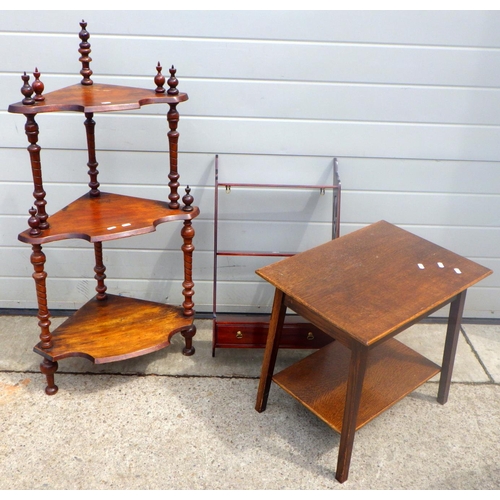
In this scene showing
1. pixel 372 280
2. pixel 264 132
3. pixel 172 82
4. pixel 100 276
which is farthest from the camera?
pixel 100 276

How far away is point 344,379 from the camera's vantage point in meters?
2.66

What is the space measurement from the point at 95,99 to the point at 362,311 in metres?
1.36

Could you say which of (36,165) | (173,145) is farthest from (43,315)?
(173,145)

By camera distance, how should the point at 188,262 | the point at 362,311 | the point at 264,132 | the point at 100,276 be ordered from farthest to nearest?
the point at 100,276 < the point at 264,132 < the point at 188,262 < the point at 362,311

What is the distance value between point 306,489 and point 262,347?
79 centimetres

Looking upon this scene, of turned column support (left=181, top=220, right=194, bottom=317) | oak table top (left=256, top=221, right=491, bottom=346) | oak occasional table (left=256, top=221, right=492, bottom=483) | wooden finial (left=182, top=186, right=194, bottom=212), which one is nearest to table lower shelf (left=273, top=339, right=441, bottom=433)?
oak occasional table (left=256, top=221, right=492, bottom=483)

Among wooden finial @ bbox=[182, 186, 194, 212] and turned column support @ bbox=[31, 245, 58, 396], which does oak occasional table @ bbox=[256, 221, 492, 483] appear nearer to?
wooden finial @ bbox=[182, 186, 194, 212]

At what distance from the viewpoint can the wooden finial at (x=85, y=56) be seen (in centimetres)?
262

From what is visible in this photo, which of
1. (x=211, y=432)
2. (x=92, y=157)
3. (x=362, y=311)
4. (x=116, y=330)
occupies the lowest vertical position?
(x=211, y=432)

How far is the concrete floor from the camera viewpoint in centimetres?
239

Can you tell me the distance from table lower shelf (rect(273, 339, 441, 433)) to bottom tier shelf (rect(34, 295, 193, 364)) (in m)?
0.64

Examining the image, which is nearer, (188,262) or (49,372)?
(49,372)

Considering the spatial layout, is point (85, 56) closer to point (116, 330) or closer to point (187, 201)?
point (187, 201)

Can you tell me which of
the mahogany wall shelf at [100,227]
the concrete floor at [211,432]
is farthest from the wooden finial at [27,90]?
the concrete floor at [211,432]
